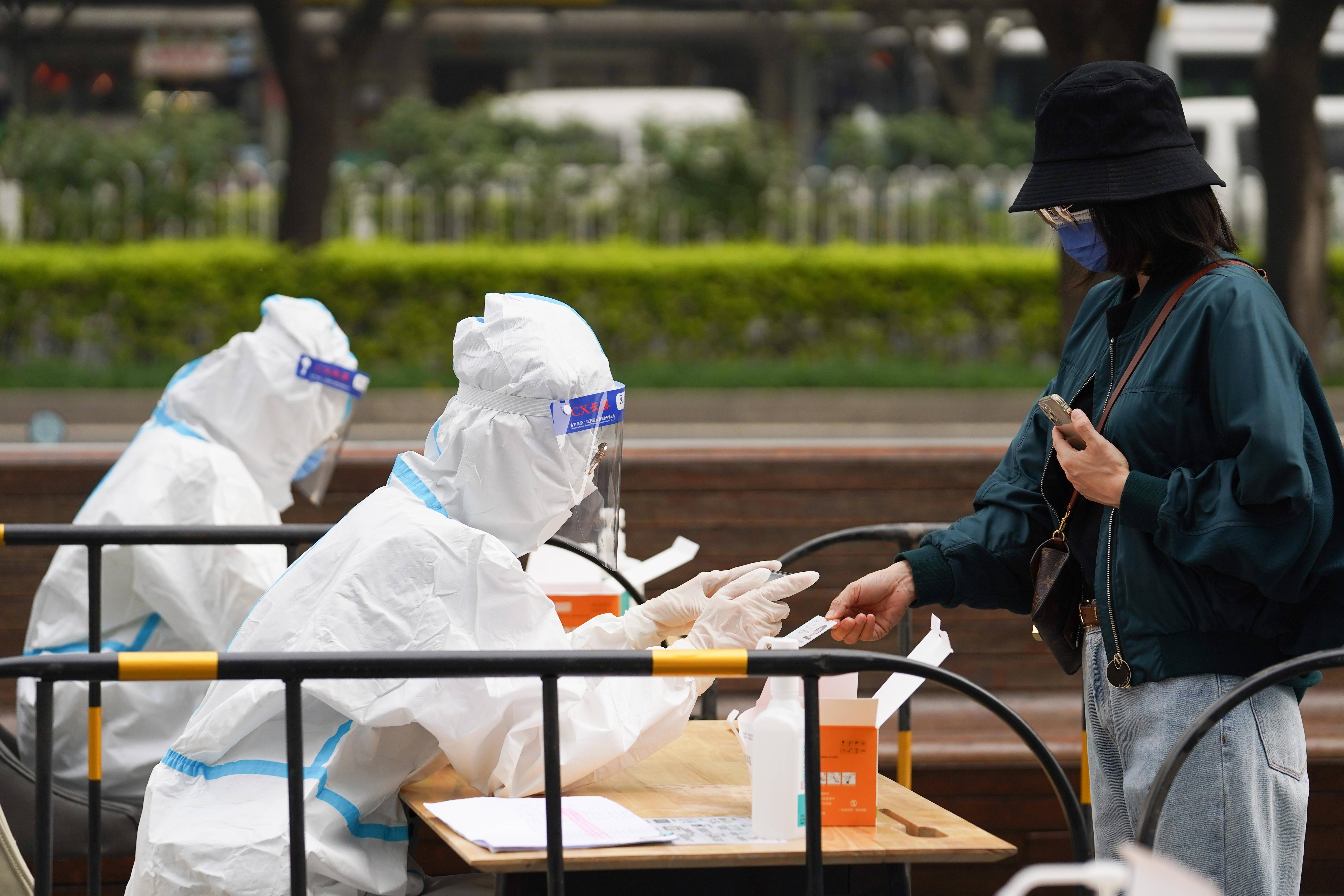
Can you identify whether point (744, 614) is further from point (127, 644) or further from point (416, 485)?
point (127, 644)

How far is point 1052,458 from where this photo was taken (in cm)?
276

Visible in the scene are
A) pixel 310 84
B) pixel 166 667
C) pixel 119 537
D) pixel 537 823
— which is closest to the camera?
pixel 166 667

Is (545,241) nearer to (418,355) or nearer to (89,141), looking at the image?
(418,355)

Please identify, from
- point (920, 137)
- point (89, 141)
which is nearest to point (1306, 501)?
point (89, 141)

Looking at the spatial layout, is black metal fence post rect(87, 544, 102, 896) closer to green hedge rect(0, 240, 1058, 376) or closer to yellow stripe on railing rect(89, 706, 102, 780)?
yellow stripe on railing rect(89, 706, 102, 780)

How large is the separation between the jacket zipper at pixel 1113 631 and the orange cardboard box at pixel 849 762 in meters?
0.40

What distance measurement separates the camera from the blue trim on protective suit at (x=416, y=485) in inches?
112

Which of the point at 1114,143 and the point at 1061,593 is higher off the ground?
the point at 1114,143

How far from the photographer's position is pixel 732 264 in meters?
12.7

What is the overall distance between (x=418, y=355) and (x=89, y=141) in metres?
4.22

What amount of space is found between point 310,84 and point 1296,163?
7023 mm

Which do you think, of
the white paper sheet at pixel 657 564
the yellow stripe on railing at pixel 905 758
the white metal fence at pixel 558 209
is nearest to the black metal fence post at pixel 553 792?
the white paper sheet at pixel 657 564

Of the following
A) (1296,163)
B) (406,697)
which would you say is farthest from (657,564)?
(1296,163)

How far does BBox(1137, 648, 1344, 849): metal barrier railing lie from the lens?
2314mm
